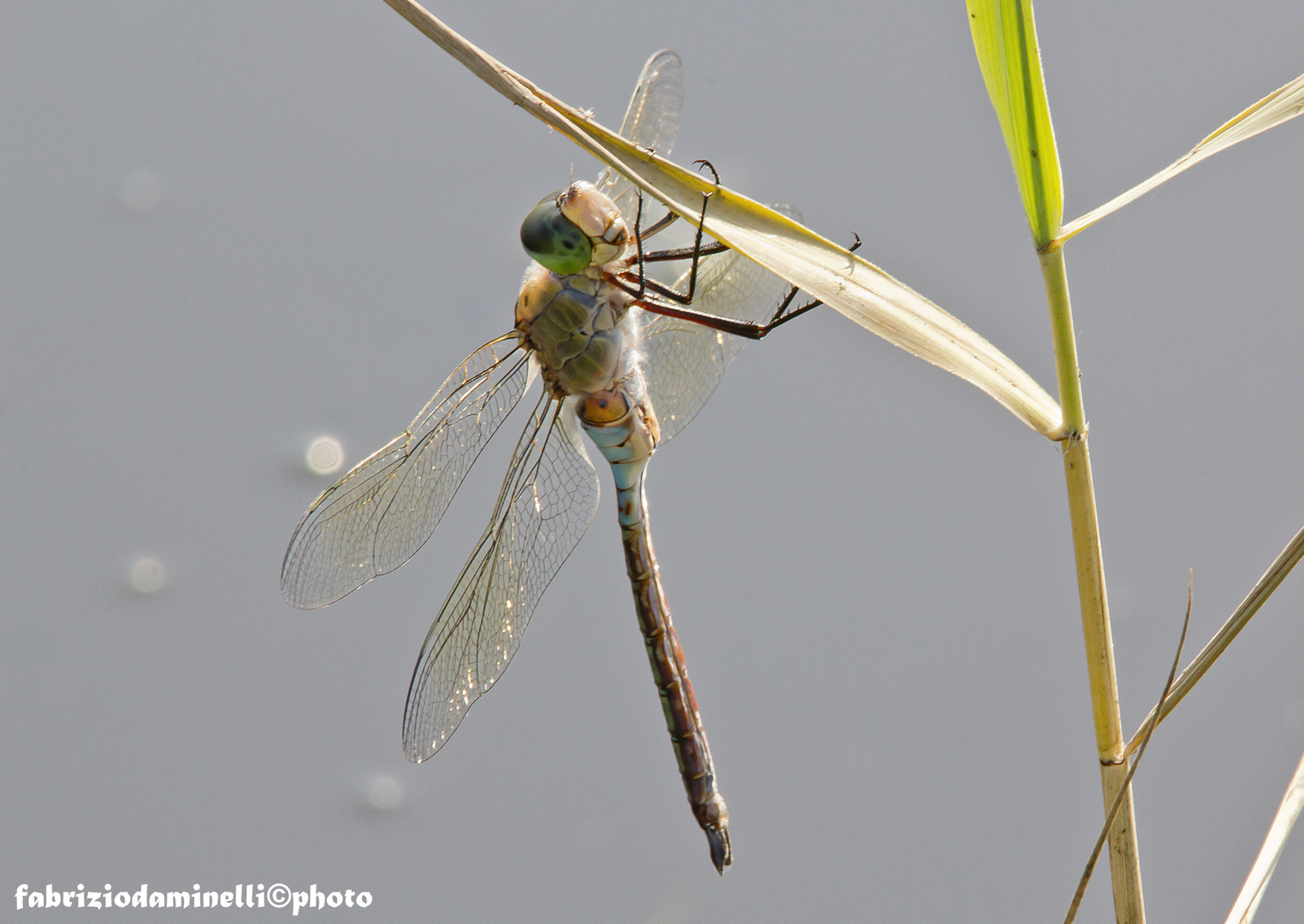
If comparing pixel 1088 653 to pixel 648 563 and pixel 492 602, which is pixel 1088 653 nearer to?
pixel 648 563

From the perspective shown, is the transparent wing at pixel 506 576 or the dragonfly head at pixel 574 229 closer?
the dragonfly head at pixel 574 229

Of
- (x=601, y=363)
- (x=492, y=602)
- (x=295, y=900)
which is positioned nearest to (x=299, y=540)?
(x=492, y=602)

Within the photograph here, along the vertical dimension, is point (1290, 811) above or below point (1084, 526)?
below

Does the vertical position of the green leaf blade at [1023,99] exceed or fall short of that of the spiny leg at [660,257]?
it falls short

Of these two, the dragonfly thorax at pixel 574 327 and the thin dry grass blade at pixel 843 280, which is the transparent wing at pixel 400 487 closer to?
the dragonfly thorax at pixel 574 327

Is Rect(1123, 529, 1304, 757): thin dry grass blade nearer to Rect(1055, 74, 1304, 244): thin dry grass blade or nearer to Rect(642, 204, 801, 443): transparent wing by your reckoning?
Rect(1055, 74, 1304, 244): thin dry grass blade

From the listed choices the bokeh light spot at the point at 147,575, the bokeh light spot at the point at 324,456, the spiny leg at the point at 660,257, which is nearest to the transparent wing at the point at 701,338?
the spiny leg at the point at 660,257

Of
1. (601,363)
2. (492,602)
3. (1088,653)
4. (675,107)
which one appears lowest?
(1088,653)

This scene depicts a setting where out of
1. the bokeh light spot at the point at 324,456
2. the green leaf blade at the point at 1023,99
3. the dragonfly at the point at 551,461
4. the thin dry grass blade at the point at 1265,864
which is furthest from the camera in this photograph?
the bokeh light spot at the point at 324,456
